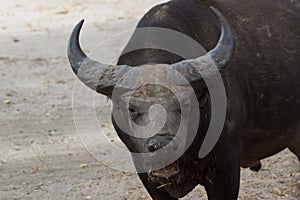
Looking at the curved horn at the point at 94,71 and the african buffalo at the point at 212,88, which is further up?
the curved horn at the point at 94,71

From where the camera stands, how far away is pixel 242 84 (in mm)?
5574

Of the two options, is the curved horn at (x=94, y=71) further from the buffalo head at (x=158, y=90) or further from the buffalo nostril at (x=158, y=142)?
the buffalo nostril at (x=158, y=142)

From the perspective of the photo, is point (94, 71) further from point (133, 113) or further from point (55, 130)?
point (55, 130)

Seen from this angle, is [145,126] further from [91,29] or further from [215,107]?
[91,29]

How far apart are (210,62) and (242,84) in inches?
31.3

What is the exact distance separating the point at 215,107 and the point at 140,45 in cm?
71

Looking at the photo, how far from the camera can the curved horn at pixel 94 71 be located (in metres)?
4.91

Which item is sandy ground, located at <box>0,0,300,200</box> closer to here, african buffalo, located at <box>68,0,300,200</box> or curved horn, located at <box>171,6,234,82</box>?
african buffalo, located at <box>68,0,300,200</box>

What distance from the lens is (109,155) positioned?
8.25 metres

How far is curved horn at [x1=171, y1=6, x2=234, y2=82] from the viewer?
15.8 feet

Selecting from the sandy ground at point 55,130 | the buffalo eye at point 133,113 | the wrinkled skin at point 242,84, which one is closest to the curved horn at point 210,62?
the wrinkled skin at point 242,84

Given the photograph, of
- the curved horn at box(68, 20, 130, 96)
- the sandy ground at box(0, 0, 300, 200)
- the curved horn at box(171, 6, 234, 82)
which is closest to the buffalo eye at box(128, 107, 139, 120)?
the curved horn at box(68, 20, 130, 96)

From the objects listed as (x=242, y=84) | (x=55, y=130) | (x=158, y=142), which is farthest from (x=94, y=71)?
(x=55, y=130)

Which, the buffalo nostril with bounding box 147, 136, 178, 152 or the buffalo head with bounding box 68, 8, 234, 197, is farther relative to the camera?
the buffalo head with bounding box 68, 8, 234, 197
